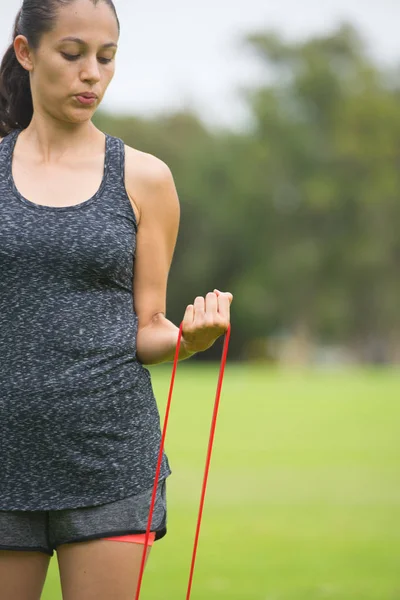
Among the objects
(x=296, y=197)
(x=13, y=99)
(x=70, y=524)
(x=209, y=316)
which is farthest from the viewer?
(x=296, y=197)

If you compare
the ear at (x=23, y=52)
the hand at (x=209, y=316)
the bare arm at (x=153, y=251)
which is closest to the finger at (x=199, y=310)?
the hand at (x=209, y=316)

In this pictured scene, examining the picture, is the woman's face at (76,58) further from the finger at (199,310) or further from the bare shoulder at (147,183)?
the finger at (199,310)

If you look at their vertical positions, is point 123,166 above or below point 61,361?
above

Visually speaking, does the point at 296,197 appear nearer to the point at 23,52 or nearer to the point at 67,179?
the point at 23,52

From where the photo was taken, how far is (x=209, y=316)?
2.64m

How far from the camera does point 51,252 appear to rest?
2.72 meters

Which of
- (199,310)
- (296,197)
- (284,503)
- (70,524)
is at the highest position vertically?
(296,197)

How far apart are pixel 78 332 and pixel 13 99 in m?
0.71

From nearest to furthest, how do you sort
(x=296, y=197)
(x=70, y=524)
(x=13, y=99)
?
(x=70, y=524) → (x=13, y=99) → (x=296, y=197)

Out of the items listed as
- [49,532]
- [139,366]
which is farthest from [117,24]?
[49,532]

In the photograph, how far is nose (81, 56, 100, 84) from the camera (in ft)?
9.20

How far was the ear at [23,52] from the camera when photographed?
2.92 m

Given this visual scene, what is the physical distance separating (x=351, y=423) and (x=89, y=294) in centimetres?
1583

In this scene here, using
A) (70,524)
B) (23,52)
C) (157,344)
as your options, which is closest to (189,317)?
(157,344)
